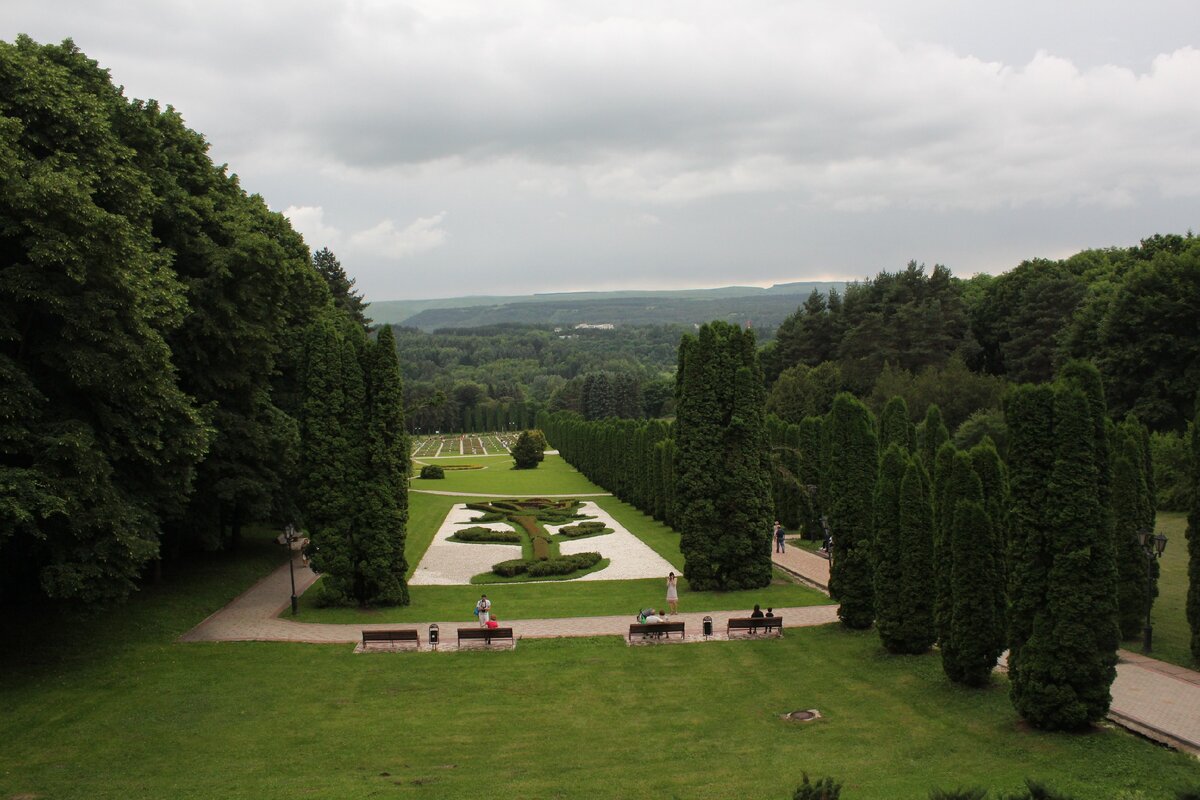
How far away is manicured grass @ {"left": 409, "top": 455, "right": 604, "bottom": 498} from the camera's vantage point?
6606 centimetres

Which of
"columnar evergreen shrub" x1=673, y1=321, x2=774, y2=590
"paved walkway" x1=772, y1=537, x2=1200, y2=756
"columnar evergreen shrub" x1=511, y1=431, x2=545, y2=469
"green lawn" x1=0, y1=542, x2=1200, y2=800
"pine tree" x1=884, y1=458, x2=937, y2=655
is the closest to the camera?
"green lawn" x1=0, y1=542, x2=1200, y2=800

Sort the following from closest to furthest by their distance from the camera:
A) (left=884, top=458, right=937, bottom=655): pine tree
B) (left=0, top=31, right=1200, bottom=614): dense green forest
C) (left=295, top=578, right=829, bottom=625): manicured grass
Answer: (left=0, top=31, right=1200, bottom=614): dense green forest
(left=884, top=458, right=937, bottom=655): pine tree
(left=295, top=578, right=829, bottom=625): manicured grass

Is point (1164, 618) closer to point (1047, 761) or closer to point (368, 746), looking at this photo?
point (1047, 761)

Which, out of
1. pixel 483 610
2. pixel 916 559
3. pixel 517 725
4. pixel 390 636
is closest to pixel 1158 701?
pixel 916 559

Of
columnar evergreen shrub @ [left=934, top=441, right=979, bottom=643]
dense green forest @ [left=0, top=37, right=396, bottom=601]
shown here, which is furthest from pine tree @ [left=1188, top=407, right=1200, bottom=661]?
dense green forest @ [left=0, top=37, right=396, bottom=601]

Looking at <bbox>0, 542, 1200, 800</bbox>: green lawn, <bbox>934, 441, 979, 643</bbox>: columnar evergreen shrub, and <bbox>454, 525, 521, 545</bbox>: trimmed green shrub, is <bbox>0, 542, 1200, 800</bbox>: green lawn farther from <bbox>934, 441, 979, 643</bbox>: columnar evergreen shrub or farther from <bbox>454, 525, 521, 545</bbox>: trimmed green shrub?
<bbox>454, 525, 521, 545</bbox>: trimmed green shrub

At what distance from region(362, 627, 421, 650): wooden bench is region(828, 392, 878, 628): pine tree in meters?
11.1

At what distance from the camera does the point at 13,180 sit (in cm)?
1764

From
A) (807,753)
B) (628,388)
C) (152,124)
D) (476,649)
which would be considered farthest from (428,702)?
(628,388)

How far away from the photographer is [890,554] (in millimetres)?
20797

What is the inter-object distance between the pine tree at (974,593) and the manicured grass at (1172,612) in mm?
5910

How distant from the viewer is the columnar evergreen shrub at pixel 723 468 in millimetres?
29953

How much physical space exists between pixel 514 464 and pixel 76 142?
69648 millimetres

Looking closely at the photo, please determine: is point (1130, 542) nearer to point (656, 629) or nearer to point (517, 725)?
point (656, 629)
